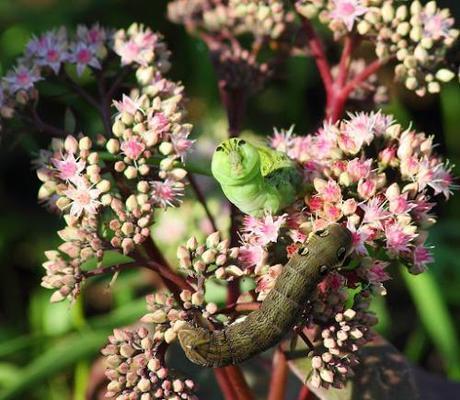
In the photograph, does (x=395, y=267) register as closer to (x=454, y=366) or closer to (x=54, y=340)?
(x=454, y=366)

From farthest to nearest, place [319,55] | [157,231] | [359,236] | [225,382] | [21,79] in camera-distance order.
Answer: [157,231] < [319,55] < [21,79] < [225,382] < [359,236]

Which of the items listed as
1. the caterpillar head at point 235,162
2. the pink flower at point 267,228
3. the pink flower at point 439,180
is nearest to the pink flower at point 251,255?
the pink flower at point 267,228

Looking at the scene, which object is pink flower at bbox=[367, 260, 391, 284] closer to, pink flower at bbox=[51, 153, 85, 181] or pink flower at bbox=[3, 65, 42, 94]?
pink flower at bbox=[51, 153, 85, 181]

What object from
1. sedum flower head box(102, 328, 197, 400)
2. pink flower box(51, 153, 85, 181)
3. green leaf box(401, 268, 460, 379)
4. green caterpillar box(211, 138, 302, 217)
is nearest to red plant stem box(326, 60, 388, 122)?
green caterpillar box(211, 138, 302, 217)

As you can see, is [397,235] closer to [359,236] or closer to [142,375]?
[359,236]

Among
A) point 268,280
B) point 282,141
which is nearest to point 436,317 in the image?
point 282,141

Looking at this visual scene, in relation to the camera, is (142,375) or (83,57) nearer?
(142,375)
